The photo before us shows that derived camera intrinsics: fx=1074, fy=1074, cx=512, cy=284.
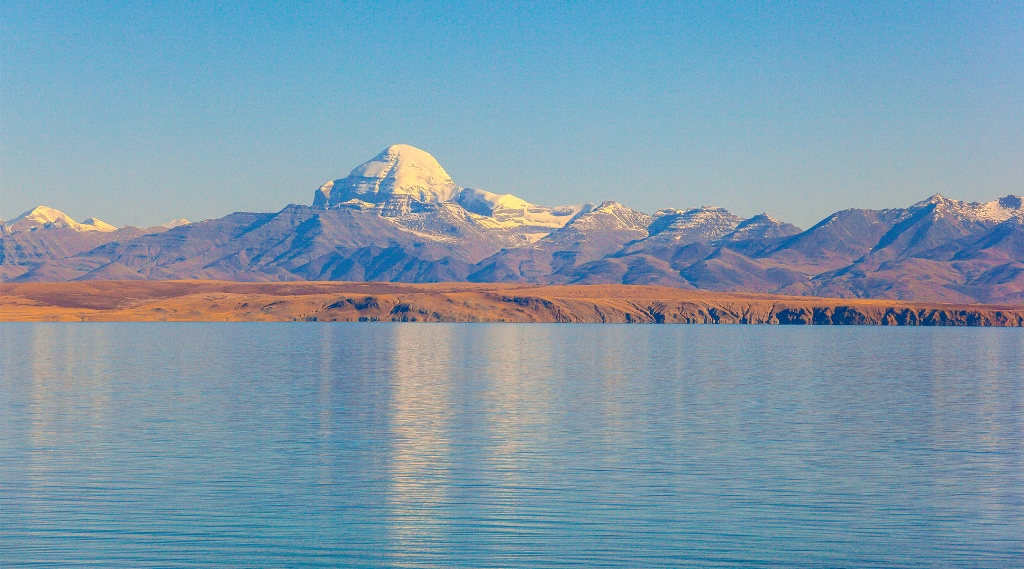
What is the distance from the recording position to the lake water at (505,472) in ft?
106

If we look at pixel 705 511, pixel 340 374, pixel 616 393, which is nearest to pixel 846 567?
pixel 705 511

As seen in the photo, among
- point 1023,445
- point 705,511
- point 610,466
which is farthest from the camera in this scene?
point 1023,445

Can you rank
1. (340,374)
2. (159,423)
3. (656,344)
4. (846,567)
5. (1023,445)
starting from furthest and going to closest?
(656,344) < (340,374) < (159,423) < (1023,445) < (846,567)

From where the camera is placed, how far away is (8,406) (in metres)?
66.2

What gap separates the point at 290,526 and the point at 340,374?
60.6 metres

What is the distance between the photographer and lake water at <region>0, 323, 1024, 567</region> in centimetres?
3238

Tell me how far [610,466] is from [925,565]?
55.6 feet

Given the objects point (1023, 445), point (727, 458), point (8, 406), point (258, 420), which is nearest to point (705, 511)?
point (727, 458)

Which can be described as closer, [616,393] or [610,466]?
[610,466]

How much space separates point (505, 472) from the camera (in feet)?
145

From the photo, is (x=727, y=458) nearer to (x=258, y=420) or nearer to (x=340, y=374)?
(x=258, y=420)

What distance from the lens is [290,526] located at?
114 feet

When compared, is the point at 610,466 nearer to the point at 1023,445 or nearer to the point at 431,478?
the point at 431,478

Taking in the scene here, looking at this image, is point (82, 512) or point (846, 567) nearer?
point (846, 567)
